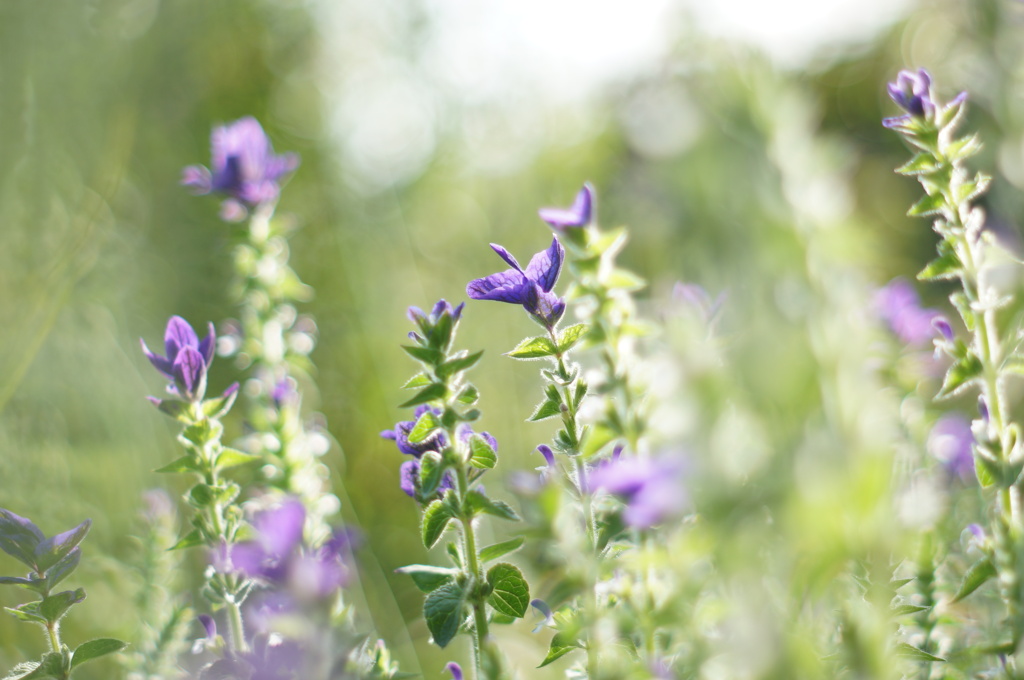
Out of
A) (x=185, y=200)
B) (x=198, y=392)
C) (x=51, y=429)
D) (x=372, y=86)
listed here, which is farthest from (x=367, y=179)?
(x=198, y=392)

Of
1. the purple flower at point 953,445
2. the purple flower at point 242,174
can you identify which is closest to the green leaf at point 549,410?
the purple flower at point 953,445

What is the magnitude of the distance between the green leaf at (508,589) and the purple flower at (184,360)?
16 cm

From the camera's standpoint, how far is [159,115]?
4.46ft

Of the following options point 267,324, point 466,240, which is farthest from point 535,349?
point 466,240

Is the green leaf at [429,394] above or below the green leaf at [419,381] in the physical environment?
below

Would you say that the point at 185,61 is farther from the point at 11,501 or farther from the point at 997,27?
the point at 997,27

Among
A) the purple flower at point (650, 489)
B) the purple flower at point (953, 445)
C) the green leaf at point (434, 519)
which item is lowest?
the purple flower at point (953, 445)

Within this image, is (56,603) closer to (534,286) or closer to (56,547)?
(56,547)

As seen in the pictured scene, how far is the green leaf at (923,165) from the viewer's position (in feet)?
0.96

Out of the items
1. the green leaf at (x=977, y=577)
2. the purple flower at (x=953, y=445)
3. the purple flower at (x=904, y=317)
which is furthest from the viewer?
the purple flower at (x=904, y=317)

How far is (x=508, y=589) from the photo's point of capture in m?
0.31

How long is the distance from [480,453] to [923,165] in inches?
8.2

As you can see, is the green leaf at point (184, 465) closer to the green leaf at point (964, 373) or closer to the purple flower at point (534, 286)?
the purple flower at point (534, 286)

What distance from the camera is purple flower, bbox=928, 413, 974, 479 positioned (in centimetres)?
46
